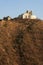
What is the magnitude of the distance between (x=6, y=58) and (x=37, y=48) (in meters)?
3.63

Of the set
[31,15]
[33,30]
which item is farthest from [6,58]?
[31,15]

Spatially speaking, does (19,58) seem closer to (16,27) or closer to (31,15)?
(16,27)

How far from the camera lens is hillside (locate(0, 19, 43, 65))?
94.6 ft

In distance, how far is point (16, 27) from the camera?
33.3m

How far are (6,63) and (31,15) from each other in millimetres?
14199

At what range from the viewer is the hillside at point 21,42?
2884 cm

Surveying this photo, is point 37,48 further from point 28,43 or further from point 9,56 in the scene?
point 9,56

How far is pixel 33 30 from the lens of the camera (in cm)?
3266

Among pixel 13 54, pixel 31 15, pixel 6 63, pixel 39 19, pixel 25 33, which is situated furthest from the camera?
pixel 31 15

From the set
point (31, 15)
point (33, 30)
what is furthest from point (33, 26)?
point (31, 15)

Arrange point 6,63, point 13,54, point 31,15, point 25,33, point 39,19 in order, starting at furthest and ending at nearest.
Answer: point 31,15 → point 39,19 → point 25,33 → point 13,54 → point 6,63

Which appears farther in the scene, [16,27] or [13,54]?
[16,27]

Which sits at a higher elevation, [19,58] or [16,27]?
[16,27]

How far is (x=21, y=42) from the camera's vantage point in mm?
31078
